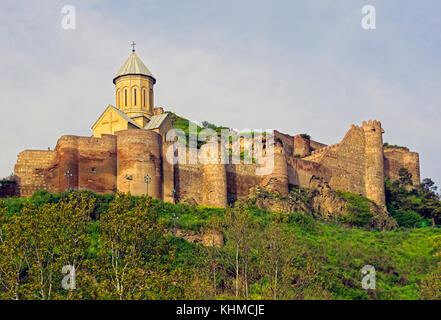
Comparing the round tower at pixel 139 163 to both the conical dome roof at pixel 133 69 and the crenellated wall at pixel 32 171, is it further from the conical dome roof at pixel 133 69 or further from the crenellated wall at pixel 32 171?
the conical dome roof at pixel 133 69

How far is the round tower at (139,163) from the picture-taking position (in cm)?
5622

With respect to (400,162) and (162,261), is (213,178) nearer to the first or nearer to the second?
(162,261)

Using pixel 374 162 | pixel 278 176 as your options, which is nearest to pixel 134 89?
pixel 278 176

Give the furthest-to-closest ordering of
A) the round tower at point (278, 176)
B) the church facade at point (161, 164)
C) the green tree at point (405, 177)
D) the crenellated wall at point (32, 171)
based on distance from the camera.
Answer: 1. the green tree at point (405, 177)
2. the round tower at point (278, 176)
3. the church facade at point (161, 164)
4. the crenellated wall at point (32, 171)

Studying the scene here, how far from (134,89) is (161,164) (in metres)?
11.7

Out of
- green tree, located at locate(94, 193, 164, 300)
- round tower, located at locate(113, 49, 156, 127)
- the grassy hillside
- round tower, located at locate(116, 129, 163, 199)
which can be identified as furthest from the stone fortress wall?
green tree, located at locate(94, 193, 164, 300)

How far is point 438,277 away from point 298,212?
63.5 ft

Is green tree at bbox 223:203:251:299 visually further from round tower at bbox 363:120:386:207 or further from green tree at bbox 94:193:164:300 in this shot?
round tower at bbox 363:120:386:207

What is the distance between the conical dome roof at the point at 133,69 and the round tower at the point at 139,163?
11101 millimetres

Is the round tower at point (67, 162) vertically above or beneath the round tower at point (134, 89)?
beneath

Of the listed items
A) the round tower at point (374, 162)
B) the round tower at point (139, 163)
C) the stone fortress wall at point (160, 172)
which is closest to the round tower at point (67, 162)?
the stone fortress wall at point (160, 172)

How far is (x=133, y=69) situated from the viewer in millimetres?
68000

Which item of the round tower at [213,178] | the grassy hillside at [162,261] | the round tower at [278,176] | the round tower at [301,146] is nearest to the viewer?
the grassy hillside at [162,261]
